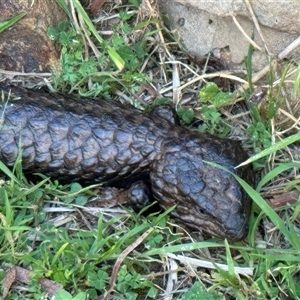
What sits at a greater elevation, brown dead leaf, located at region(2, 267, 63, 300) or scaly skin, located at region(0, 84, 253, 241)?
scaly skin, located at region(0, 84, 253, 241)

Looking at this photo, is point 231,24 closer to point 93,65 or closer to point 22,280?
point 93,65

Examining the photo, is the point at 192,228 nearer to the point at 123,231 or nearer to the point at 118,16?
the point at 123,231

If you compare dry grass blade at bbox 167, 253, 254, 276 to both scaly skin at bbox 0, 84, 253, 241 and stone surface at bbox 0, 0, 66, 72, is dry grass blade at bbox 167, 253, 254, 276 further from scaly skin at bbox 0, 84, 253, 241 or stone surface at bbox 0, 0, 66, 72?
stone surface at bbox 0, 0, 66, 72

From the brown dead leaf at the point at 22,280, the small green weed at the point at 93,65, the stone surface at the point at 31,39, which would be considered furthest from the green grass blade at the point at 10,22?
the brown dead leaf at the point at 22,280

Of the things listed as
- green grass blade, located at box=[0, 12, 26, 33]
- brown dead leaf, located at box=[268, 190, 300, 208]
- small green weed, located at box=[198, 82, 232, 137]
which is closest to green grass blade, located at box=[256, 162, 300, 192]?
brown dead leaf, located at box=[268, 190, 300, 208]

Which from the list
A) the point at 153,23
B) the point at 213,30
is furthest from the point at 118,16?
the point at 213,30

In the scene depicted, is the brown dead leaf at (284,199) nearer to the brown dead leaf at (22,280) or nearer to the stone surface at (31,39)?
the brown dead leaf at (22,280)

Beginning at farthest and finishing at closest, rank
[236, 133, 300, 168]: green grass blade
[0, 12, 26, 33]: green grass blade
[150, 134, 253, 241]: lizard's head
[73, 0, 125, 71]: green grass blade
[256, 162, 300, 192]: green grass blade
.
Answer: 1. [0, 12, 26, 33]: green grass blade
2. [73, 0, 125, 71]: green grass blade
3. [256, 162, 300, 192]: green grass blade
4. [150, 134, 253, 241]: lizard's head
5. [236, 133, 300, 168]: green grass blade
